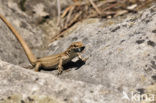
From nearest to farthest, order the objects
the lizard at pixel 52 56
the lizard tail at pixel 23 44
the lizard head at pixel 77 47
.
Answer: the lizard head at pixel 77 47 < the lizard at pixel 52 56 < the lizard tail at pixel 23 44

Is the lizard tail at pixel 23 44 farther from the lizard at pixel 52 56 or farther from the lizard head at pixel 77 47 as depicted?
the lizard head at pixel 77 47

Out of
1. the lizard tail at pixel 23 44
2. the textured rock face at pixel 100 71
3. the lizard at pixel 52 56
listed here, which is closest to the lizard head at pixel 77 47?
the lizard at pixel 52 56

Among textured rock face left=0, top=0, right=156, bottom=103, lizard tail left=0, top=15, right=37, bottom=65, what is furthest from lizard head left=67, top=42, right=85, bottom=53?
lizard tail left=0, top=15, right=37, bottom=65

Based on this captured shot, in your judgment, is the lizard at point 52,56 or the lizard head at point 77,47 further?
the lizard at point 52,56

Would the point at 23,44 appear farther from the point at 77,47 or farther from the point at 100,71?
the point at 100,71

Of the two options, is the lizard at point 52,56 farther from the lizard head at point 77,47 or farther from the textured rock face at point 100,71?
the textured rock face at point 100,71

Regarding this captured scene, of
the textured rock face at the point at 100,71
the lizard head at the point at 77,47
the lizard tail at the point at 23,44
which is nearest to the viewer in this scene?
the textured rock face at the point at 100,71

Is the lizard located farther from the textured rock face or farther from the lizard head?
the textured rock face
